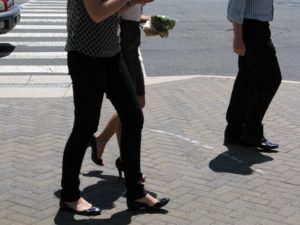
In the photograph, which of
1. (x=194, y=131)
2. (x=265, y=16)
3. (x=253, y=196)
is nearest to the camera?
(x=253, y=196)

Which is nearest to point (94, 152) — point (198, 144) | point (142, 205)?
point (142, 205)

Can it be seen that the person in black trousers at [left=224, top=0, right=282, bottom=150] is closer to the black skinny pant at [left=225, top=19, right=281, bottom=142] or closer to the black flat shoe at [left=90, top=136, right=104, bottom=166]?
the black skinny pant at [left=225, top=19, right=281, bottom=142]

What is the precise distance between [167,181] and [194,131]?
1.58 metres

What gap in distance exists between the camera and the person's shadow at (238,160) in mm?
5000

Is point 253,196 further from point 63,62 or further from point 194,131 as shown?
point 63,62

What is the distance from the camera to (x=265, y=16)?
17.3ft

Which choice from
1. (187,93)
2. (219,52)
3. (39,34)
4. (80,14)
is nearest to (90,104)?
(80,14)

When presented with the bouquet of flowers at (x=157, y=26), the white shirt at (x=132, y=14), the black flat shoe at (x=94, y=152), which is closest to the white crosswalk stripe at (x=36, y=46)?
the black flat shoe at (x=94, y=152)

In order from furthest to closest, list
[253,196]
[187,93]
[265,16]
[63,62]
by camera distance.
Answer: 1. [63,62]
2. [187,93]
3. [265,16]
4. [253,196]

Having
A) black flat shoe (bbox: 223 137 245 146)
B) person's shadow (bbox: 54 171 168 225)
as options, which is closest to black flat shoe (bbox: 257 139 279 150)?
black flat shoe (bbox: 223 137 245 146)

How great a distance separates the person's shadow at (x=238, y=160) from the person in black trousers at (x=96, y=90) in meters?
1.03

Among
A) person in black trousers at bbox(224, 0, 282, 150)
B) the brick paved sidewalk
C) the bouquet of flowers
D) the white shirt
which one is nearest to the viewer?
the brick paved sidewalk

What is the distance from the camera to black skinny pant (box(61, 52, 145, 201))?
3807 mm

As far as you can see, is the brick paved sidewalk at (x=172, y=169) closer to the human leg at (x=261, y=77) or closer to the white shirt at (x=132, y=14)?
the human leg at (x=261, y=77)
